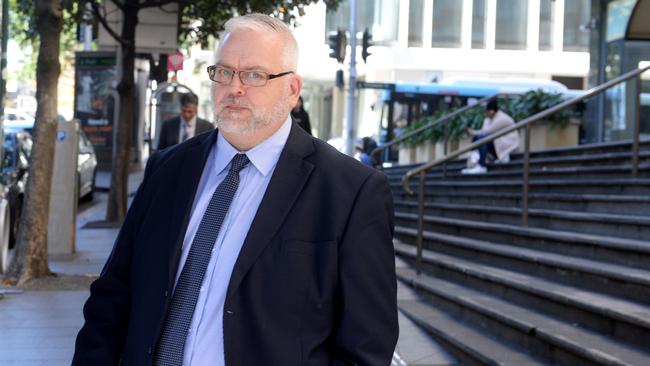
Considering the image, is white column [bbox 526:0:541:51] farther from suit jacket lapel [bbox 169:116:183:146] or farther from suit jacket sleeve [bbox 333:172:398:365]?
suit jacket sleeve [bbox 333:172:398:365]

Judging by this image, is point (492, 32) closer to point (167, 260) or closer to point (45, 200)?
point (45, 200)

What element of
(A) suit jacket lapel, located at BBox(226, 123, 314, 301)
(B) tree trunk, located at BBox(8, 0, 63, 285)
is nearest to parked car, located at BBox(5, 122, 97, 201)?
(B) tree trunk, located at BBox(8, 0, 63, 285)

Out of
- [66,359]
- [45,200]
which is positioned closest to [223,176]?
[66,359]

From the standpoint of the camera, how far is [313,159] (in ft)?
9.62

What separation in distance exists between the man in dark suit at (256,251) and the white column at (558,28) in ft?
168

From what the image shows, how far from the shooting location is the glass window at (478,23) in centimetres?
5284

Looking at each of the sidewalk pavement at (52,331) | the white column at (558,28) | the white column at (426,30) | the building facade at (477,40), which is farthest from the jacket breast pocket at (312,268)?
the white column at (558,28)

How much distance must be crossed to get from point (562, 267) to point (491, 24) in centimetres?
4586

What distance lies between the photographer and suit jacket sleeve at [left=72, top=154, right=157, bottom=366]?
2963 millimetres

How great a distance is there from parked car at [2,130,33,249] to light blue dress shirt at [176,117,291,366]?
447 inches

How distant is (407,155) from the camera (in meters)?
25.3

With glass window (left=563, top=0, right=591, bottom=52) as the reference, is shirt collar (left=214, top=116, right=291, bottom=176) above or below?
below

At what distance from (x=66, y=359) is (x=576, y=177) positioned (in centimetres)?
664

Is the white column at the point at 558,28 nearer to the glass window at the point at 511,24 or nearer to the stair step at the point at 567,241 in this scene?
the glass window at the point at 511,24
